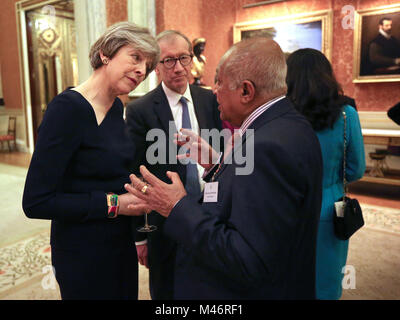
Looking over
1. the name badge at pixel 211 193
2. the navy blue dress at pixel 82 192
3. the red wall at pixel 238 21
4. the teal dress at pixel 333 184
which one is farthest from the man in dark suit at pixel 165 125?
the red wall at pixel 238 21

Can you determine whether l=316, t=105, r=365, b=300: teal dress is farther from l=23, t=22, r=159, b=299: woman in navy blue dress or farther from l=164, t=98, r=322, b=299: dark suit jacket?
l=23, t=22, r=159, b=299: woman in navy blue dress

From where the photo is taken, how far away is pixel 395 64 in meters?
5.36

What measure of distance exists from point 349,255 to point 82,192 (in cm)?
289

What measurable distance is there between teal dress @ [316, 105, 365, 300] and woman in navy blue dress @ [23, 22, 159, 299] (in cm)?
103

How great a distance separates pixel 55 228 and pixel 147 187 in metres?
0.55

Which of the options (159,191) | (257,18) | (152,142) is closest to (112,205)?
(159,191)

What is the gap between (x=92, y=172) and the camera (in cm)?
137

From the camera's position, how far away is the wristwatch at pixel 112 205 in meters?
1.38

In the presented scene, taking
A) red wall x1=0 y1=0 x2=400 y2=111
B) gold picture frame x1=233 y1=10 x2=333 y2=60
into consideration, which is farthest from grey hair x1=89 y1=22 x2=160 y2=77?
gold picture frame x1=233 y1=10 x2=333 y2=60

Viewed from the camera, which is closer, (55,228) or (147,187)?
(147,187)

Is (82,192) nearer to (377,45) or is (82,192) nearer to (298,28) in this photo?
(377,45)
